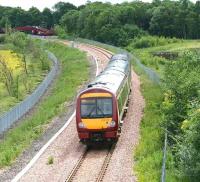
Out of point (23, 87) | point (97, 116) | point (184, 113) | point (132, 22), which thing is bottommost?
point (23, 87)

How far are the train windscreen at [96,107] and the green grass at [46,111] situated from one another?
13.5 ft

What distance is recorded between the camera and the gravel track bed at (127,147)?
22.6 meters

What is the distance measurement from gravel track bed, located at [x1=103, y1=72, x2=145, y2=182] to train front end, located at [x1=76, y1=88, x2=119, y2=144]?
3.15ft

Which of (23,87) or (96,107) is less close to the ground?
(96,107)

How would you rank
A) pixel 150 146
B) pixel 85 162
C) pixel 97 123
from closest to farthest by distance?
pixel 85 162 < pixel 150 146 < pixel 97 123

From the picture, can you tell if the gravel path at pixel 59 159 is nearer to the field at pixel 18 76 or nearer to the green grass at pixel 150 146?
the green grass at pixel 150 146

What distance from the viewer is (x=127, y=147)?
26969 mm

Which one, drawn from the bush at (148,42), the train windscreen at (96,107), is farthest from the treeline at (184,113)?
the bush at (148,42)

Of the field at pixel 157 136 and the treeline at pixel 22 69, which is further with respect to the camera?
the treeline at pixel 22 69

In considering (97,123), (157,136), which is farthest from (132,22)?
(97,123)

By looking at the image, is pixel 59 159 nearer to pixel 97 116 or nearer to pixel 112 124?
pixel 97 116

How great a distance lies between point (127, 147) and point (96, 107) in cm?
256

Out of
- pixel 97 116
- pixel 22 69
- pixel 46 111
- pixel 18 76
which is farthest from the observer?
pixel 22 69

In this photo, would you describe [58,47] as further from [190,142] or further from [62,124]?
[190,142]
